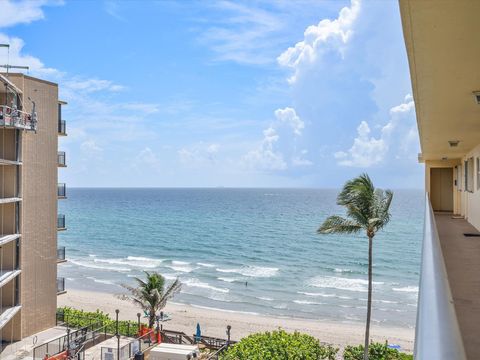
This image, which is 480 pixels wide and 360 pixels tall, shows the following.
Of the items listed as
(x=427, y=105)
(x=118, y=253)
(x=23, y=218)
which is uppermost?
(x=427, y=105)

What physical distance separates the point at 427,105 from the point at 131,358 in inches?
709

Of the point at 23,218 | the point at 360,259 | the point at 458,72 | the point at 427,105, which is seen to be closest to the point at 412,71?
the point at 458,72

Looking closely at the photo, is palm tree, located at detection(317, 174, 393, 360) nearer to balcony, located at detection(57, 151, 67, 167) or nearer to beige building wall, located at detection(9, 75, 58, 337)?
beige building wall, located at detection(9, 75, 58, 337)

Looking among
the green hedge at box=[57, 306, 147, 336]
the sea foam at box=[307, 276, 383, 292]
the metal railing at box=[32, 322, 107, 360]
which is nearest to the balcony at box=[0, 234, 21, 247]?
the metal railing at box=[32, 322, 107, 360]

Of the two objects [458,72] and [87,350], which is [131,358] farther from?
[458,72]

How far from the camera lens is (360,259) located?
6244 centimetres

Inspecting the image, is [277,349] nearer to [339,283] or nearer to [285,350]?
[285,350]

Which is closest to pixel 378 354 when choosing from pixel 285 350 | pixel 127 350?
pixel 285 350

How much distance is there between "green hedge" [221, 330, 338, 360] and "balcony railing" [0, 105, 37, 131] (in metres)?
13.3

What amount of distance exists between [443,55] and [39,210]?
71.2 ft

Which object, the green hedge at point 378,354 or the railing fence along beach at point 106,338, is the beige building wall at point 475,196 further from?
the railing fence along beach at point 106,338

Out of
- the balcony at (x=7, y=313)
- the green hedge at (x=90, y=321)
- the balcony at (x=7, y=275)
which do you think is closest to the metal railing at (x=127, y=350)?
the green hedge at (x=90, y=321)

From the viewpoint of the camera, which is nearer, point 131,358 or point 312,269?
point 131,358

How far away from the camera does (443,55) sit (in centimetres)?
375
